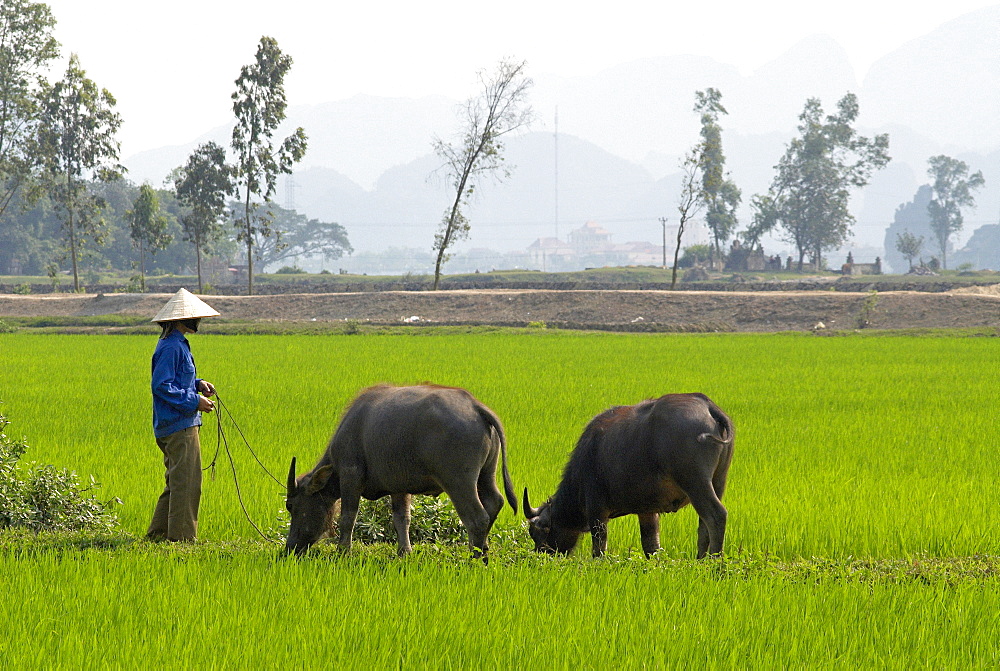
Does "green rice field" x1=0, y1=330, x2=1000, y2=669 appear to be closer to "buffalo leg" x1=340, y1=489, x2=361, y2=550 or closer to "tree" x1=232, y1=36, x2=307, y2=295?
"buffalo leg" x1=340, y1=489, x2=361, y2=550

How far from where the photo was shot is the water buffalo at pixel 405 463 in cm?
542

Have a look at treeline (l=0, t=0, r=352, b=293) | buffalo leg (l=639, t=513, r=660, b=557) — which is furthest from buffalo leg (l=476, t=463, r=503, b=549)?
treeline (l=0, t=0, r=352, b=293)

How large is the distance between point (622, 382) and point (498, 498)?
34.9 feet

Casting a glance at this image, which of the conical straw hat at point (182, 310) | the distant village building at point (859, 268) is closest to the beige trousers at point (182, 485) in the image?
the conical straw hat at point (182, 310)

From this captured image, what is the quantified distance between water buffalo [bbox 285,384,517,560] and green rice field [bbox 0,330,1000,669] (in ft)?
0.91

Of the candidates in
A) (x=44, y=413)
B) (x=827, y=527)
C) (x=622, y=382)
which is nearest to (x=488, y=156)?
(x=622, y=382)

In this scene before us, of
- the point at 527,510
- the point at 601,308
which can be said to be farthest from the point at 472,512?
the point at 601,308

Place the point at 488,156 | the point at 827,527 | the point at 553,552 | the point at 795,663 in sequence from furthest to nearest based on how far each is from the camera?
the point at 488,156
the point at 827,527
the point at 553,552
the point at 795,663

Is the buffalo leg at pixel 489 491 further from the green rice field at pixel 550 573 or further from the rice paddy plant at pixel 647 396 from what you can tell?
the rice paddy plant at pixel 647 396

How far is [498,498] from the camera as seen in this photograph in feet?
18.4

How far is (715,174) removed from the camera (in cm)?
5528

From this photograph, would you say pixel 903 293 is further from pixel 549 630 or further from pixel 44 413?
pixel 549 630

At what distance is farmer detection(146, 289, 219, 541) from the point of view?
618cm

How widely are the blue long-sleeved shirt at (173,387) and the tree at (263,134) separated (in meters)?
40.9
